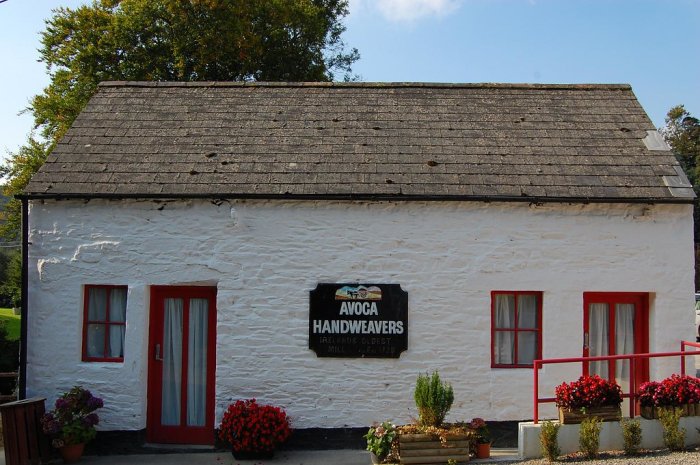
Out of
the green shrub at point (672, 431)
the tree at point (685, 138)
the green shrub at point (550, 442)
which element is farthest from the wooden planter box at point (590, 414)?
the tree at point (685, 138)

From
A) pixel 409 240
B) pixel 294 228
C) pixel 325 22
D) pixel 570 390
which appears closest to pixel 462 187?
pixel 409 240

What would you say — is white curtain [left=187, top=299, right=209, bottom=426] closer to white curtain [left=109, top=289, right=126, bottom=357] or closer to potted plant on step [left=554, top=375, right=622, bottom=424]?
white curtain [left=109, top=289, right=126, bottom=357]

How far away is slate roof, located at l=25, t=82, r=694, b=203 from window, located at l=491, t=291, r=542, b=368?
1512mm

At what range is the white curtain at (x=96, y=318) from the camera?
1021 centimetres

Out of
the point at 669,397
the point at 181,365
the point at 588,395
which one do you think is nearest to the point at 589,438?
the point at 588,395

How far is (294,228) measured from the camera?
1004 centimetres

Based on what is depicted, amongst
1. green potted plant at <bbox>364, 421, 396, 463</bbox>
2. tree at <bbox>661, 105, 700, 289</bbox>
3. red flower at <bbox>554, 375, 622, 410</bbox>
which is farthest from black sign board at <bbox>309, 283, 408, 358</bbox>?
tree at <bbox>661, 105, 700, 289</bbox>

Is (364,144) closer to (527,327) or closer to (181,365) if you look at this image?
(527,327)

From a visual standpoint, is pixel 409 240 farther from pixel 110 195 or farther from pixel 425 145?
pixel 110 195

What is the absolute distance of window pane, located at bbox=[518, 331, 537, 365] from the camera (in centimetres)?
1008

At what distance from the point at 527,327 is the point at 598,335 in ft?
3.54

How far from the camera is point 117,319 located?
404 inches

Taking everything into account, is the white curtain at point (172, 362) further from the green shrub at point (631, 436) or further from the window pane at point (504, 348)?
the green shrub at point (631, 436)

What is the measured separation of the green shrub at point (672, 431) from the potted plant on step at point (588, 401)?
0.53 m
